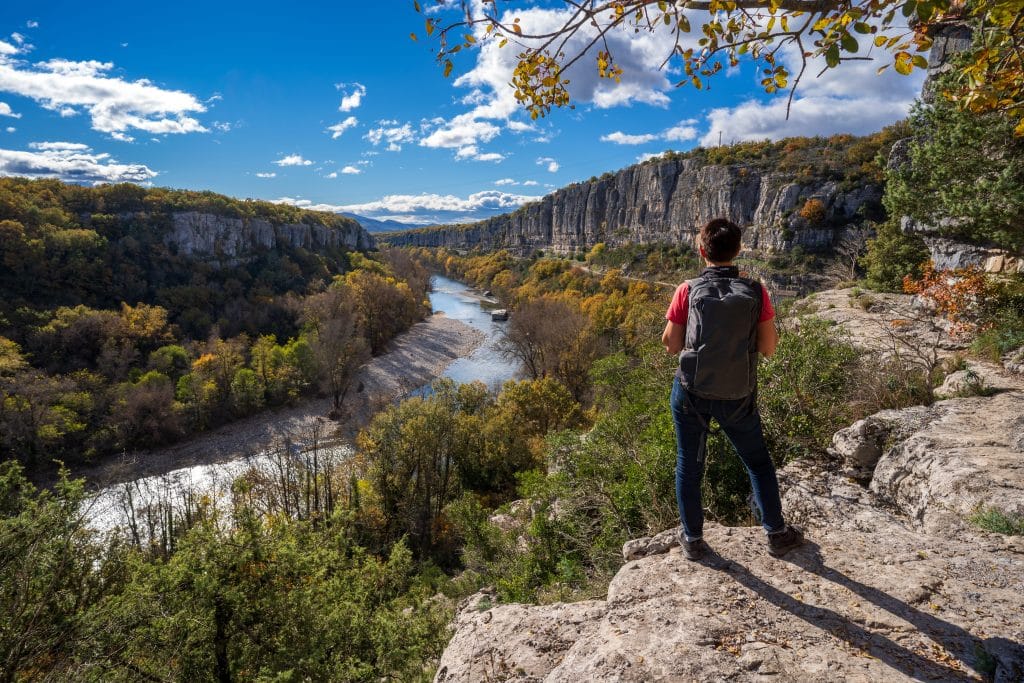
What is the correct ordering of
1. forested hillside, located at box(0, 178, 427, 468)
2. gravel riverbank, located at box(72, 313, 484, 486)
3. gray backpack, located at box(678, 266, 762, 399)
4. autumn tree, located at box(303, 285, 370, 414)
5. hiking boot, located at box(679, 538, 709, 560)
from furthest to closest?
autumn tree, located at box(303, 285, 370, 414), forested hillside, located at box(0, 178, 427, 468), gravel riverbank, located at box(72, 313, 484, 486), hiking boot, located at box(679, 538, 709, 560), gray backpack, located at box(678, 266, 762, 399)

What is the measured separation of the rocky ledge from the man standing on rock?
317mm

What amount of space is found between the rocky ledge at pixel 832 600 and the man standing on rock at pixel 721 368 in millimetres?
317

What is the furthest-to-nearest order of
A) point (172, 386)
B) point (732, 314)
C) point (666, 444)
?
point (172, 386)
point (666, 444)
point (732, 314)

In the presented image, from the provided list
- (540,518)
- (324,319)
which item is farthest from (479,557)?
(324,319)

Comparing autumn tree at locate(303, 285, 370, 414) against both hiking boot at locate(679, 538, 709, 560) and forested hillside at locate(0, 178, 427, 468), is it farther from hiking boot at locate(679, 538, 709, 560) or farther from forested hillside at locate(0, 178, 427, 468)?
hiking boot at locate(679, 538, 709, 560)

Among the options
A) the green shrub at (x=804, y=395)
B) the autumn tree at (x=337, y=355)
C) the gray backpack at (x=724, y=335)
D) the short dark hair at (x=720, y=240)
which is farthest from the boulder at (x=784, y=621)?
the autumn tree at (x=337, y=355)

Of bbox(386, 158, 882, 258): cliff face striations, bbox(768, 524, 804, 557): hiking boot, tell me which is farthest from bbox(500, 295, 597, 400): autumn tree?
bbox(768, 524, 804, 557): hiking boot

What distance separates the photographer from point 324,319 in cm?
4091

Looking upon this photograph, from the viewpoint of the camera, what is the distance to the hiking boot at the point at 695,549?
9.68 feet

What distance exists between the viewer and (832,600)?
96.7 inches

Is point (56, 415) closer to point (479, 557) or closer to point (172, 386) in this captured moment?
point (172, 386)

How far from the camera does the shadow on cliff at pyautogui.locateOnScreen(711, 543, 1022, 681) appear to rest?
193cm

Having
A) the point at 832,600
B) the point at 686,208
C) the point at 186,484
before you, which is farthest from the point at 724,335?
the point at 686,208

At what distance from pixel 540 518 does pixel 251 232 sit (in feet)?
224
